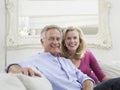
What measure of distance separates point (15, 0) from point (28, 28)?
0.39 meters

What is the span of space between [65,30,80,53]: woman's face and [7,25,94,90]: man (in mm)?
225

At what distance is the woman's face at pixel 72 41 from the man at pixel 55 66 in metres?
0.23

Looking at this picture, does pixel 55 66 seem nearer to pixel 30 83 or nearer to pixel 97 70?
pixel 97 70

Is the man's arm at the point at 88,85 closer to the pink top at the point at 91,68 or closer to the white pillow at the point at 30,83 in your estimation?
the pink top at the point at 91,68

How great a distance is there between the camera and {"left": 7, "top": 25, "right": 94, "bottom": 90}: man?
1677mm

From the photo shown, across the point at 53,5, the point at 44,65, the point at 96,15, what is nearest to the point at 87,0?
the point at 96,15

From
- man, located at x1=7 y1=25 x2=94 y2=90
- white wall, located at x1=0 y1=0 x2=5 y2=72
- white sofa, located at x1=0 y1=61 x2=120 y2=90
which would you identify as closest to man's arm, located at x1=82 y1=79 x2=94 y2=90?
man, located at x1=7 y1=25 x2=94 y2=90

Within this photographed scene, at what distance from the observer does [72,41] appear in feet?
7.06

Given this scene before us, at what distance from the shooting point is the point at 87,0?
10.4ft

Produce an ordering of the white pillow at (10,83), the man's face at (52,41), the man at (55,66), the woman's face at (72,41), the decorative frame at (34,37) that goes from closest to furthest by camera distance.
→ the white pillow at (10,83), the man at (55,66), the man's face at (52,41), the woman's face at (72,41), the decorative frame at (34,37)

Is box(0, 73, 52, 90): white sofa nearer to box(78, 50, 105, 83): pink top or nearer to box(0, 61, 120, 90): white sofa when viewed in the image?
box(0, 61, 120, 90): white sofa

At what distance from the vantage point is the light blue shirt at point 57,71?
168cm

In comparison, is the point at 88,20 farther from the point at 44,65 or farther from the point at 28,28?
the point at 44,65

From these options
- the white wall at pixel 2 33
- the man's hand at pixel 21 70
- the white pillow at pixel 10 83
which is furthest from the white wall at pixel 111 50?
the white pillow at pixel 10 83
